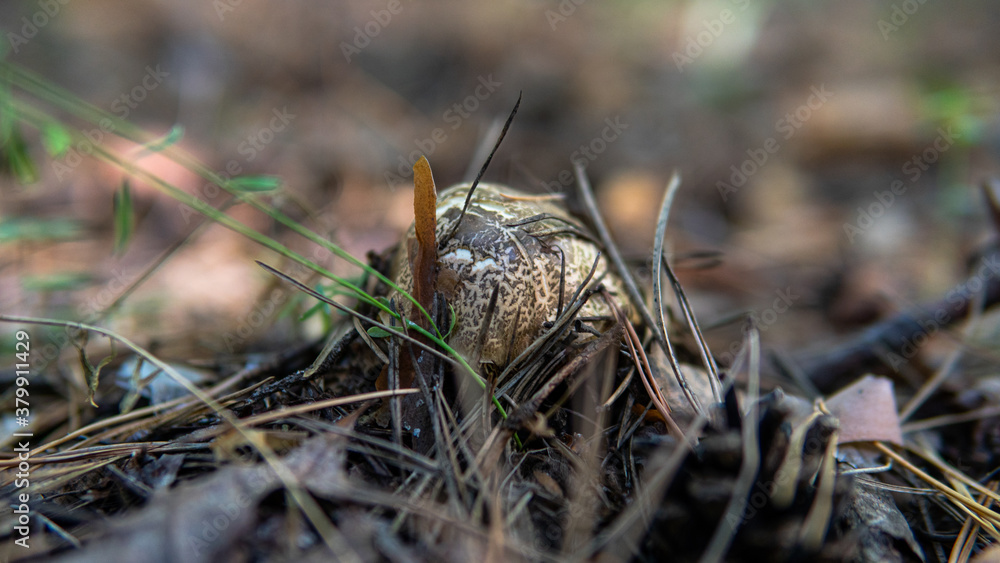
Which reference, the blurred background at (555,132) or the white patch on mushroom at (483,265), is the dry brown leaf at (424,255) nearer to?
the white patch on mushroom at (483,265)

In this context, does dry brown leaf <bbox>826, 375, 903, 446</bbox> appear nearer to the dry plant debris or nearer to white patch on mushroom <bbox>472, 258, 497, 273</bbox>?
the dry plant debris

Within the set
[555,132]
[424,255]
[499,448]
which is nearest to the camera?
[499,448]

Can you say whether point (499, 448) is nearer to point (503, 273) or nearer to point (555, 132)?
point (503, 273)

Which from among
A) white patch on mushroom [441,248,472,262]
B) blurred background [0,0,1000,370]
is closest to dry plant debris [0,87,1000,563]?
white patch on mushroom [441,248,472,262]

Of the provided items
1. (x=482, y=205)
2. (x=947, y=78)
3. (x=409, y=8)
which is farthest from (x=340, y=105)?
(x=947, y=78)

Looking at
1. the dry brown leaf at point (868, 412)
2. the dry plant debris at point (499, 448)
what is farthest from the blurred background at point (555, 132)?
the dry brown leaf at point (868, 412)

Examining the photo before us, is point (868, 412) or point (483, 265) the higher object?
point (483, 265)

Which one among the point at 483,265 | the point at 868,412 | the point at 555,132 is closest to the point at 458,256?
the point at 483,265

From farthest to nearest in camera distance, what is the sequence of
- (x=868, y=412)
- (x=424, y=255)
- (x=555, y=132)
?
(x=555, y=132) → (x=868, y=412) → (x=424, y=255)
